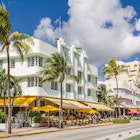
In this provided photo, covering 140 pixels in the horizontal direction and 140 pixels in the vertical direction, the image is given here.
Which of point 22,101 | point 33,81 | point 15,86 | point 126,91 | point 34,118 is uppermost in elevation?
point 126,91

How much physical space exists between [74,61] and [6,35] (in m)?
28.3

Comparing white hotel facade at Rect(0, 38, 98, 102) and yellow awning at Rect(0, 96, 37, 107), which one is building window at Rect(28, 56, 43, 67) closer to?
white hotel facade at Rect(0, 38, 98, 102)

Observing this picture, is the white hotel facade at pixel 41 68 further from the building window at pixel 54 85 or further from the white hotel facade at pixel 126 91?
the white hotel facade at pixel 126 91

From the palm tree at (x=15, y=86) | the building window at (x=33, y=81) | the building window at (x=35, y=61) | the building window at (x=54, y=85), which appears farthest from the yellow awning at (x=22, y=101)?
the building window at (x=54, y=85)

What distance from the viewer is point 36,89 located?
4531 cm

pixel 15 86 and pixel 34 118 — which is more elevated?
pixel 15 86

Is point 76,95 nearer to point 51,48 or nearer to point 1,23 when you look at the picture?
point 51,48

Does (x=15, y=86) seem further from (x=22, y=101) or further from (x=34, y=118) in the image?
(x=34, y=118)

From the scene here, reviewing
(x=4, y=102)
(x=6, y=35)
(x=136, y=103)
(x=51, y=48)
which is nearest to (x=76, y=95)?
(x=51, y=48)

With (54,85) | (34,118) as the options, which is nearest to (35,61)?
(54,85)

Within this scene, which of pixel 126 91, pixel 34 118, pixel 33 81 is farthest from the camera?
pixel 126 91

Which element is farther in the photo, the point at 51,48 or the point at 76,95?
the point at 76,95

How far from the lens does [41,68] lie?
153 ft

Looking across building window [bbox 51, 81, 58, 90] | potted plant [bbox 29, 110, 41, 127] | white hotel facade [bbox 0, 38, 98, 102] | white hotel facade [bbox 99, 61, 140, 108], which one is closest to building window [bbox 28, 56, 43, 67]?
white hotel facade [bbox 0, 38, 98, 102]
